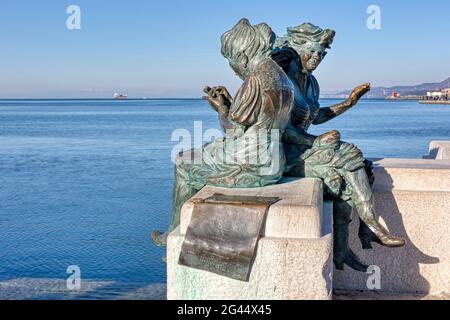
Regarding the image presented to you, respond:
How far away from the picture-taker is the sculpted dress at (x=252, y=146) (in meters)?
4.73

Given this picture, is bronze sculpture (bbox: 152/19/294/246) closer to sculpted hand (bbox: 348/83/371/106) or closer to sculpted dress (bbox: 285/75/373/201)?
sculpted dress (bbox: 285/75/373/201)

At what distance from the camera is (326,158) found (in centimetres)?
503

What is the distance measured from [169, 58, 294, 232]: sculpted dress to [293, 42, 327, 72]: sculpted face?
0.76 metres

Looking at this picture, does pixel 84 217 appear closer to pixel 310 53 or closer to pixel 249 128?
pixel 310 53

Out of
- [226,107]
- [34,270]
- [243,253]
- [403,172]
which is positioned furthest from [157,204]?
[243,253]

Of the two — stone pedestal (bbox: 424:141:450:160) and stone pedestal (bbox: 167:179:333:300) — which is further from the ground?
stone pedestal (bbox: 424:141:450:160)

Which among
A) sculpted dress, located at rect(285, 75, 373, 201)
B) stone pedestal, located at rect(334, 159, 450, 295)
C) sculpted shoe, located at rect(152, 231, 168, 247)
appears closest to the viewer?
sculpted dress, located at rect(285, 75, 373, 201)

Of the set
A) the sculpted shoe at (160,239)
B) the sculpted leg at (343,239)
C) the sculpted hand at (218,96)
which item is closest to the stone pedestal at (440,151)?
the sculpted leg at (343,239)

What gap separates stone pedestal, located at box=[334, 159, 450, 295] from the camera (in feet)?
17.8

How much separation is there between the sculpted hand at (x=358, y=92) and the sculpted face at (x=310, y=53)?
59cm

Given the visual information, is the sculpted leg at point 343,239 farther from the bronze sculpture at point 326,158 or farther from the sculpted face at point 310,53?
the sculpted face at point 310,53

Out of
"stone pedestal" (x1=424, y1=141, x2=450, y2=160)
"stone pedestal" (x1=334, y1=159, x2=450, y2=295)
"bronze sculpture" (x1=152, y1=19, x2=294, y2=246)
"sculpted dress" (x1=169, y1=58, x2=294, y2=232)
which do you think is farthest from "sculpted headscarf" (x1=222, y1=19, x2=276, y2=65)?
"stone pedestal" (x1=424, y1=141, x2=450, y2=160)

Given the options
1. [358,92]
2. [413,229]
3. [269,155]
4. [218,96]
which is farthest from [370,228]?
[218,96]

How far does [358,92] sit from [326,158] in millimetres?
1265
